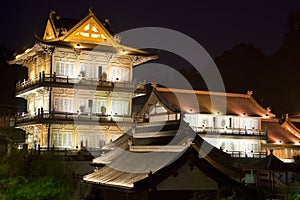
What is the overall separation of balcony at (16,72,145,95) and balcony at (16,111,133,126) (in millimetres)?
2572

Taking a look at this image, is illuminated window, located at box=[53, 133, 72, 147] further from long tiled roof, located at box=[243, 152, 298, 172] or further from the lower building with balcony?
long tiled roof, located at box=[243, 152, 298, 172]

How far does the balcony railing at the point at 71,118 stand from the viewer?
42.8 metres

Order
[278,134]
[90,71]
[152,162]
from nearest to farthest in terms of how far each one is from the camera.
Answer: [152,162] < [90,71] < [278,134]

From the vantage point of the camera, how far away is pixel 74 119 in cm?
4353

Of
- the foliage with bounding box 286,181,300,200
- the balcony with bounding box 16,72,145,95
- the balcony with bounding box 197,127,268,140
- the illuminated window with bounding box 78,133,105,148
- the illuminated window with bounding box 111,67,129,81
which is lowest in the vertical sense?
the foliage with bounding box 286,181,300,200

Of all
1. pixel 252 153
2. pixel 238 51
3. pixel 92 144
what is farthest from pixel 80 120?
pixel 238 51

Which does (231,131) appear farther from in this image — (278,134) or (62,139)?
(62,139)

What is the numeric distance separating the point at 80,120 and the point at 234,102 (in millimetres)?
17991

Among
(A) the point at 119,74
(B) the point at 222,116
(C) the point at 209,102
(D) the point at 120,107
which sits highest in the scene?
(A) the point at 119,74

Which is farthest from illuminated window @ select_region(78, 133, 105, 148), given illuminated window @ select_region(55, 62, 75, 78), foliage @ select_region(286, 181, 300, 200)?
foliage @ select_region(286, 181, 300, 200)

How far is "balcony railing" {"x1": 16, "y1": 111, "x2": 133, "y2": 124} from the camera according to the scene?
42.8 m

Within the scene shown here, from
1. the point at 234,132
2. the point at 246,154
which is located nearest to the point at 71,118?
the point at 246,154

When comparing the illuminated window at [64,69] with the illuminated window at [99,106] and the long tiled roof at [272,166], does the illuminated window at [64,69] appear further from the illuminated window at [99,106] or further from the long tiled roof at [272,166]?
the long tiled roof at [272,166]

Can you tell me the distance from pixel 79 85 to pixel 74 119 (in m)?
3.19
